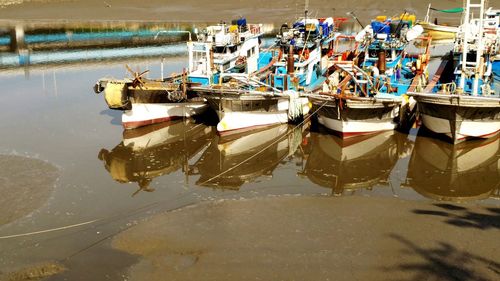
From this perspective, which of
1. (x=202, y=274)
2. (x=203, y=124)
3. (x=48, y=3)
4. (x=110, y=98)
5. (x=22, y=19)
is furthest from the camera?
(x=48, y=3)

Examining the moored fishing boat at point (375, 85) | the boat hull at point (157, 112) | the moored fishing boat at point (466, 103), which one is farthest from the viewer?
the boat hull at point (157, 112)

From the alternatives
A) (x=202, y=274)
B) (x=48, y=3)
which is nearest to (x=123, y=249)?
(x=202, y=274)

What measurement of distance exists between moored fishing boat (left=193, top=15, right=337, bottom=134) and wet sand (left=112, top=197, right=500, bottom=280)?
25.6ft

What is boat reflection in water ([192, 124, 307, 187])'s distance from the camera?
66.3 feet

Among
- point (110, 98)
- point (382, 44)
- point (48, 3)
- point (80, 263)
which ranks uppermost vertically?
point (48, 3)

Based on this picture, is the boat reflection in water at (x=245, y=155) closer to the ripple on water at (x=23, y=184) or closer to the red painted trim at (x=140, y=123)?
the red painted trim at (x=140, y=123)

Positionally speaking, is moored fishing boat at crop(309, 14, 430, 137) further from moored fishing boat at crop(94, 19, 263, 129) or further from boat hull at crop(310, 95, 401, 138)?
moored fishing boat at crop(94, 19, 263, 129)

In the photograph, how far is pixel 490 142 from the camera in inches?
903

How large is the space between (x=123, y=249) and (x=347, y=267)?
240 inches

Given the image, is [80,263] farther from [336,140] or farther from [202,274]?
[336,140]

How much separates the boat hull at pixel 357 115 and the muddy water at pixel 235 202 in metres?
0.56

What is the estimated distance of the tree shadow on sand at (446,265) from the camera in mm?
12844

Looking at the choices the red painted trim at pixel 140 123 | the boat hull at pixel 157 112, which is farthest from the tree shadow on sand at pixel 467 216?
the red painted trim at pixel 140 123

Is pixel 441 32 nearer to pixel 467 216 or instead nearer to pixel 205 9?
pixel 205 9
